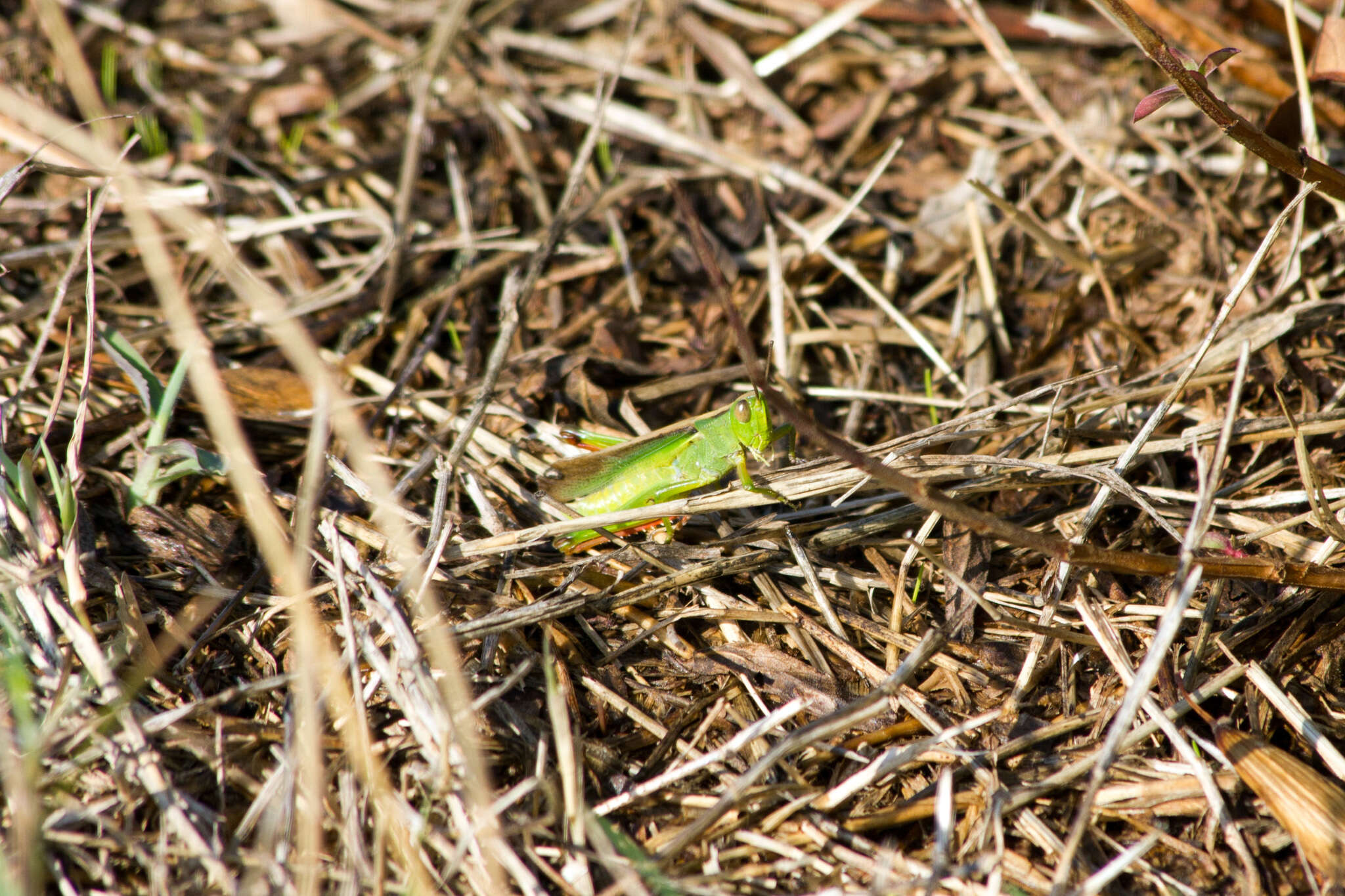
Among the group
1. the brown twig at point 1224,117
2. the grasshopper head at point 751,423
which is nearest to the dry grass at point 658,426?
the brown twig at point 1224,117

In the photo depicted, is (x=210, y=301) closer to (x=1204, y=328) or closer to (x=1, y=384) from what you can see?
(x=1, y=384)

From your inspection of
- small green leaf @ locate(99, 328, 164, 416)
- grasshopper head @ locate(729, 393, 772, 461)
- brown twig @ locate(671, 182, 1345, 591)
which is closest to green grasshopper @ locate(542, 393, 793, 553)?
grasshopper head @ locate(729, 393, 772, 461)

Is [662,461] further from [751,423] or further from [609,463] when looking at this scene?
[751,423]

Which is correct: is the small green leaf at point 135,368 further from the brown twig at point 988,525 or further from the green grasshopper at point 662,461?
the brown twig at point 988,525

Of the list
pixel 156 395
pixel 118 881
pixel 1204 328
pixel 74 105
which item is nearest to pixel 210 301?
pixel 156 395

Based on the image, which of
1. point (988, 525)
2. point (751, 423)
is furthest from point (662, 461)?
point (988, 525)
